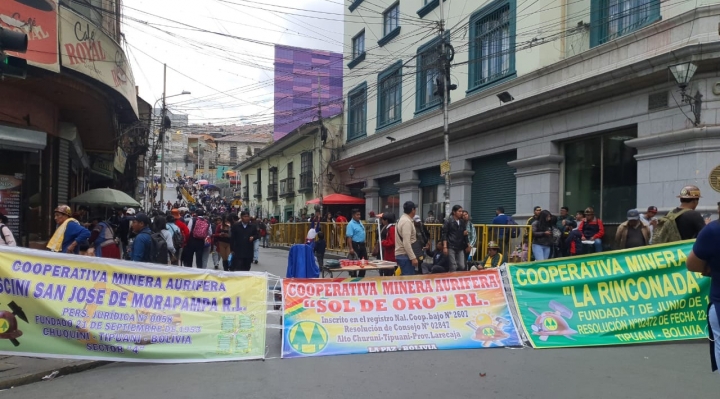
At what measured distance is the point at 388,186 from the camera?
25.0m

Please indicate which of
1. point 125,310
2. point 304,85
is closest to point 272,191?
point 304,85

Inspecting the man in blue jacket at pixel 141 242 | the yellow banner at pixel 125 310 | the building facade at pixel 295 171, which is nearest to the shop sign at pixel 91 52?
the man in blue jacket at pixel 141 242

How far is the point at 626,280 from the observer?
687 cm

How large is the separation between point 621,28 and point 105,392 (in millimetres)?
13322

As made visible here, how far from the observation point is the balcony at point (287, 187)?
34000 millimetres

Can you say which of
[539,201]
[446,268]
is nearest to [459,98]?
[539,201]

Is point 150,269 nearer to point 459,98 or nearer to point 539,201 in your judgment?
point 539,201

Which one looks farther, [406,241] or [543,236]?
[543,236]

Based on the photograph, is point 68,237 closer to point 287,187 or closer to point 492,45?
point 492,45

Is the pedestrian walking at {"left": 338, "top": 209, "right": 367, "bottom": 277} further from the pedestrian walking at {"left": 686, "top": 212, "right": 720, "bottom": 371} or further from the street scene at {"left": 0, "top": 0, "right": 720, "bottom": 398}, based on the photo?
the pedestrian walking at {"left": 686, "top": 212, "right": 720, "bottom": 371}

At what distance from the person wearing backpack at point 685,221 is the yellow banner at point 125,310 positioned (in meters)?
5.43

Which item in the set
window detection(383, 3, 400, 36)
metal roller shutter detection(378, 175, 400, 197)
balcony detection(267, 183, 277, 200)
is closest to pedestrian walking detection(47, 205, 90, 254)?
metal roller shutter detection(378, 175, 400, 197)

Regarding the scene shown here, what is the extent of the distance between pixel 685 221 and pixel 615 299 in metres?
1.40

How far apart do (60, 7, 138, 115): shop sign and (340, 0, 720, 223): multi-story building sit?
33.4 ft
